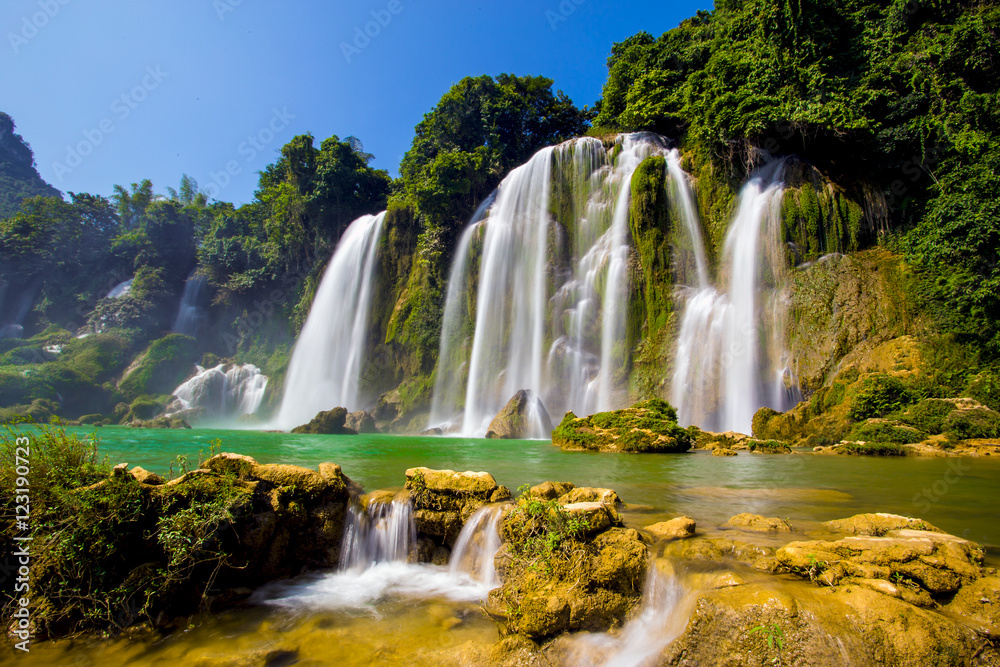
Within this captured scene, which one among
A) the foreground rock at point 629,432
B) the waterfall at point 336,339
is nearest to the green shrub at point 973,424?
the foreground rock at point 629,432

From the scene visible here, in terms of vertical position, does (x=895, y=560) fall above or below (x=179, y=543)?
above

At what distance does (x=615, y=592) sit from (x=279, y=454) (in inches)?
470

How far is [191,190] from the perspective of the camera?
209 ft

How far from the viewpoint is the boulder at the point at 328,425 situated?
960 inches

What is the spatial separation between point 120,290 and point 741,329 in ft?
184

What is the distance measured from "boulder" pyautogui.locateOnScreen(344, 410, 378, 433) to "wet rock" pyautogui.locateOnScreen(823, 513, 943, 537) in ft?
83.1

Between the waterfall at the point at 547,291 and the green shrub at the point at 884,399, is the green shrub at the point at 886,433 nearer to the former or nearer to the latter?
the green shrub at the point at 884,399

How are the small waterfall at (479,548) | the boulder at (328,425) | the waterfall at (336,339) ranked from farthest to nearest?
the waterfall at (336,339) < the boulder at (328,425) < the small waterfall at (479,548)

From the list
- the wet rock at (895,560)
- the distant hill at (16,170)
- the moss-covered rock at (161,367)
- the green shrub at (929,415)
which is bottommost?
the wet rock at (895,560)

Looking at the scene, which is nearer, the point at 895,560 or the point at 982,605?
the point at 982,605

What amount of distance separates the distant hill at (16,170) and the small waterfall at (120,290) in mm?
42119

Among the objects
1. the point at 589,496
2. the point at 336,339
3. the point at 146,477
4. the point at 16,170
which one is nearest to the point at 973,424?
the point at 589,496

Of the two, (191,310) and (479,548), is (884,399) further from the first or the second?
(191,310)

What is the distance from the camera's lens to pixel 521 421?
64.4ft
